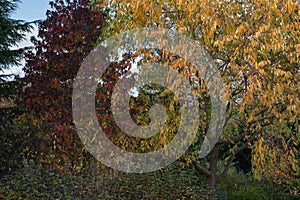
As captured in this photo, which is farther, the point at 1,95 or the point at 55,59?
the point at 1,95

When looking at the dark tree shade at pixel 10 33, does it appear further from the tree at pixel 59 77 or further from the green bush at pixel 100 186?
the green bush at pixel 100 186

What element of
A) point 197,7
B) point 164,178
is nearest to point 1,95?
point 164,178

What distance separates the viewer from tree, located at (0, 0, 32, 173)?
5281 millimetres

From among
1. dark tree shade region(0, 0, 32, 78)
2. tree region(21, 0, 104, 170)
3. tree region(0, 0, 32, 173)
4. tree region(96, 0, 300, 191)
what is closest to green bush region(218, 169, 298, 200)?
tree region(96, 0, 300, 191)

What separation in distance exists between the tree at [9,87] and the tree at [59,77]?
1.27ft

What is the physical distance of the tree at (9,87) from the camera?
5281 millimetres

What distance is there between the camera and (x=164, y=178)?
4.39 meters

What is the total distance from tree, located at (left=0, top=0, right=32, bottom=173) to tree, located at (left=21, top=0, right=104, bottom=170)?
39cm

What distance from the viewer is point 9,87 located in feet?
22.6

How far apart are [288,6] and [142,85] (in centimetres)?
185

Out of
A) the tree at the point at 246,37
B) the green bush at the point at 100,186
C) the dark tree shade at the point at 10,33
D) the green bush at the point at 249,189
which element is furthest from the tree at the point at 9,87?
the green bush at the point at 249,189

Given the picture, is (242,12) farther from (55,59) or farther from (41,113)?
(41,113)

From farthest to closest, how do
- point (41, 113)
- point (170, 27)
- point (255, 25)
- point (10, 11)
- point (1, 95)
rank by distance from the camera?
point (10, 11) → point (1, 95) → point (41, 113) → point (170, 27) → point (255, 25)

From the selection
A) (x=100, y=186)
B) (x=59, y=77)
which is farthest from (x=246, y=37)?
(x=59, y=77)
